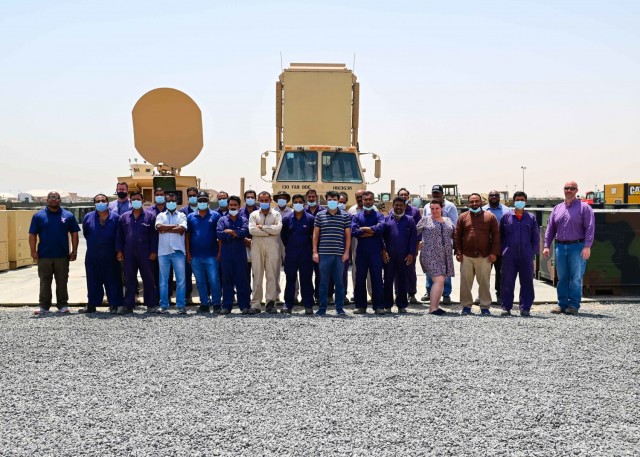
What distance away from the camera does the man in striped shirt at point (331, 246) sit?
9047 mm

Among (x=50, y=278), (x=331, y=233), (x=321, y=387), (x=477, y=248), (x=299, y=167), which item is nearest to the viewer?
(x=321, y=387)

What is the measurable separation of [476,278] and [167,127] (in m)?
7.76

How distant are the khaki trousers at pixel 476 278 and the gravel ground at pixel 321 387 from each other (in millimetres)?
687

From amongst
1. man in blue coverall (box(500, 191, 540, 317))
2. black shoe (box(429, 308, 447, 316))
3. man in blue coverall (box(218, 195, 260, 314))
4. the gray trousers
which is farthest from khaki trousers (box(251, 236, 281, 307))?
man in blue coverall (box(500, 191, 540, 317))

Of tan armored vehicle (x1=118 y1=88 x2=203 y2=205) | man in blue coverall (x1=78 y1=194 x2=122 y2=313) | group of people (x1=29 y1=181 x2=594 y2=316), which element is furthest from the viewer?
tan armored vehicle (x1=118 y1=88 x2=203 y2=205)

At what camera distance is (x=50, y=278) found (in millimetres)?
9422

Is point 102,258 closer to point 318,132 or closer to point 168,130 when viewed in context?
point 168,130

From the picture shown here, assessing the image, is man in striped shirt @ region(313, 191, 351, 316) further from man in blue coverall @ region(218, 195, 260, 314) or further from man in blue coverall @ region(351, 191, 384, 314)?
man in blue coverall @ region(218, 195, 260, 314)

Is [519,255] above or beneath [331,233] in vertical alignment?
beneath

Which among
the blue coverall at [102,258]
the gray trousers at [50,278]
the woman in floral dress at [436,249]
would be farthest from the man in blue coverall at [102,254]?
the woman in floral dress at [436,249]

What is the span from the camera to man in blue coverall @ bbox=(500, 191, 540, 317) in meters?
8.99

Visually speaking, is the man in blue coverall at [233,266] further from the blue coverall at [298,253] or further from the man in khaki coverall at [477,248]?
the man in khaki coverall at [477,248]

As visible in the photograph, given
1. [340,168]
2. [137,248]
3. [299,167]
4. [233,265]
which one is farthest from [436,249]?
[299,167]

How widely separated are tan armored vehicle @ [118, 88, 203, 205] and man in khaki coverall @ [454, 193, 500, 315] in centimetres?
648
